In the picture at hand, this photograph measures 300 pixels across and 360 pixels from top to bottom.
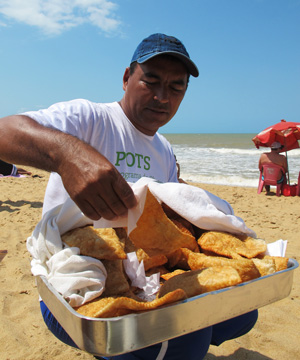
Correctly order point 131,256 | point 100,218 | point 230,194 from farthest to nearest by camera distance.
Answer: point 230,194
point 131,256
point 100,218

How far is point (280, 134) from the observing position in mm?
9539

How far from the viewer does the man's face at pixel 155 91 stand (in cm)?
211

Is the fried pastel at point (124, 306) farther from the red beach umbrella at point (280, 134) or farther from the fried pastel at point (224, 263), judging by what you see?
the red beach umbrella at point (280, 134)

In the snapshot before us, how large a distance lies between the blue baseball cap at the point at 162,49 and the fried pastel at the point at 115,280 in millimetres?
1324

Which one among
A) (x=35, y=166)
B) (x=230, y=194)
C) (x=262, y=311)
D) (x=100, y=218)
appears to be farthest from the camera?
(x=230, y=194)

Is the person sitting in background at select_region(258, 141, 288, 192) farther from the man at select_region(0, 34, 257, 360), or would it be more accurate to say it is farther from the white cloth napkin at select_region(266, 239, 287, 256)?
the white cloth napkin at select_region(266, 239, 287, 256)

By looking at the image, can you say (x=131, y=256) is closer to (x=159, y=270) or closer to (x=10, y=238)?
(x=159, y=270)

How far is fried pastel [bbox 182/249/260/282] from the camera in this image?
1.15m

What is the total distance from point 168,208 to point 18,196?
725cm

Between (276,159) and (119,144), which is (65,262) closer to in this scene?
(119,144)

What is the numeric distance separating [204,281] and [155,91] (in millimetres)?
1412

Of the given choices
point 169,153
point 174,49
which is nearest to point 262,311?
point 169,153

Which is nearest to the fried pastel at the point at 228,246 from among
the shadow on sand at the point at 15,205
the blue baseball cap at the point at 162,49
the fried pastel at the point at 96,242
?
the fried pastel at the point at 96,242

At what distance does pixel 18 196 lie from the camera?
7.90m
